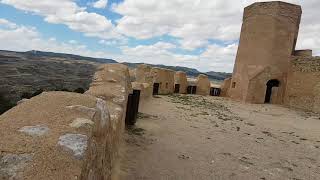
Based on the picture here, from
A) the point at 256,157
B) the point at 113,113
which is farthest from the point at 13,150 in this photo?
the point at 256,157

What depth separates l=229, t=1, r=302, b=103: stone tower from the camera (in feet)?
70.5

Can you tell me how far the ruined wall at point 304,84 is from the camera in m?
19.6

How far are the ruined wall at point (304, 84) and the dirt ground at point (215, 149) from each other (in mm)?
6007

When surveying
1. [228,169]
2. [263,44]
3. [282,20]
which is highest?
[282,20]

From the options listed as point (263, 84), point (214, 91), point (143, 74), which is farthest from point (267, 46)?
point (214, 91)

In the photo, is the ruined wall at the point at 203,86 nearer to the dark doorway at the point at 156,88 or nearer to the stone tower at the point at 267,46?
the stone tower at the point at 267,46

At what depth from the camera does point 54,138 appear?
2822 millimetres

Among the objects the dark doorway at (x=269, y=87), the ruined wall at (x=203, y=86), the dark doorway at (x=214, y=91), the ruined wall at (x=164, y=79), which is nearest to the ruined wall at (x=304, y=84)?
the dark doorway at (x=269, y=87)

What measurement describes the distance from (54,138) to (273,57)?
828 inches

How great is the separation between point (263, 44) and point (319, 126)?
860 cm

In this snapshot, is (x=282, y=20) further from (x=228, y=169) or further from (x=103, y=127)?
(x=103, y=127)

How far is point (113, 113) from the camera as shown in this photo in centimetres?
561

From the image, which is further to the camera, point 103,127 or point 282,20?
point 282,20

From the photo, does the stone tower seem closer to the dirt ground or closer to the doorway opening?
the dirt ground
